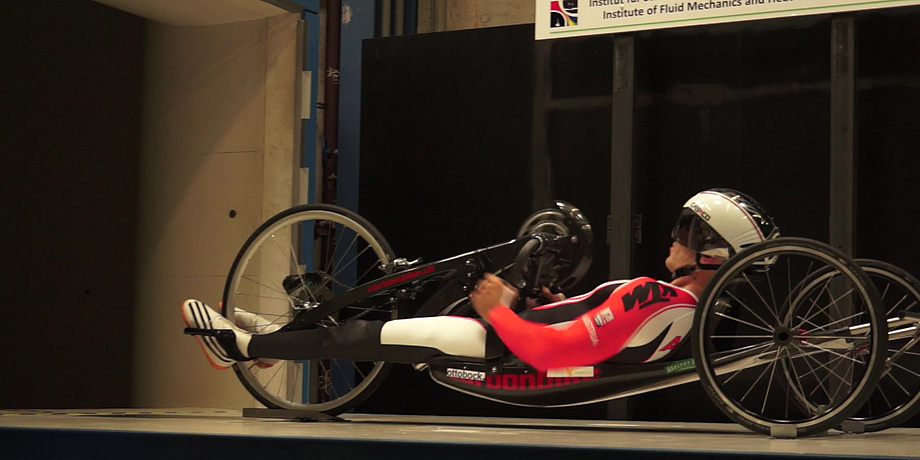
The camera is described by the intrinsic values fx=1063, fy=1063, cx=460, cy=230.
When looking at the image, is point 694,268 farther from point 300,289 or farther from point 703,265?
point 300,289

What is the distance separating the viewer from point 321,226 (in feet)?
20.8

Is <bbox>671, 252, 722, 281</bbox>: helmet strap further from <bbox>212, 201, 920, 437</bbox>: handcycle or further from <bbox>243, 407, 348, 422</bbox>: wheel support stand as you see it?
<bbox>243, 407, 348, 422</bbox>: wheel support stand

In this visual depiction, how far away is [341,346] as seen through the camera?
12.0ft

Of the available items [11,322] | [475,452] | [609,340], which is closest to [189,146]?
[11,322]

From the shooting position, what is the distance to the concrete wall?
18.0 ft

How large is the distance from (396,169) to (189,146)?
113cm

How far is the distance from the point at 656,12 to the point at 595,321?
1.77 metres

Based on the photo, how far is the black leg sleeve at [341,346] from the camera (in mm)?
3549

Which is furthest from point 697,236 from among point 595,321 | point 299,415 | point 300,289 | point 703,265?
point 299,415

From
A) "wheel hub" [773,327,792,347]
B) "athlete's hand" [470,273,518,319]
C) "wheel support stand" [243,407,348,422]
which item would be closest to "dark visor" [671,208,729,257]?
"wheel hub" [773,327,792,347]

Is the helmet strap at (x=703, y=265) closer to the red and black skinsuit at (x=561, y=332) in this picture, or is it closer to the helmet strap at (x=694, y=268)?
the helmet strap at (x=694, y=268)

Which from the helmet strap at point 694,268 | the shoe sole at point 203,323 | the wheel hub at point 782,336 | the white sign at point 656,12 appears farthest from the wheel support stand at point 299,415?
the white sign at point 656,12

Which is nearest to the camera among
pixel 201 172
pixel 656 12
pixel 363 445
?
pixel 363 445

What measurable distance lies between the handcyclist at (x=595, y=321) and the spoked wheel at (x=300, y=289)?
0.96 ft
